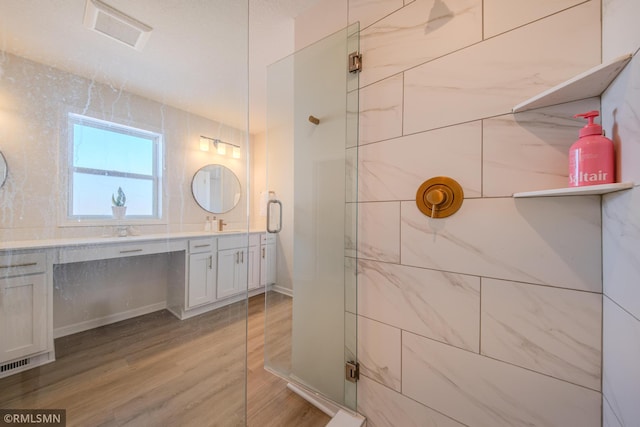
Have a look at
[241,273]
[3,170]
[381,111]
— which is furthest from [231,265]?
[381,111]

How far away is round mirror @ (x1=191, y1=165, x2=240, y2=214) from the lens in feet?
6.03

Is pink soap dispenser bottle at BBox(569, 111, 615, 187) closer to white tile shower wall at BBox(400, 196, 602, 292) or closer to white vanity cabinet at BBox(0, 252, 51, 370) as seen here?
white tile shower wall at BBox(400, 196, 602, 292)

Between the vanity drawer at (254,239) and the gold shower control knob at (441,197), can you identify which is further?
the vanity drawer at (254,239)

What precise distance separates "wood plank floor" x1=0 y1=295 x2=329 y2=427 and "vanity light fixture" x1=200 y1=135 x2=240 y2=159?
1.18 meters

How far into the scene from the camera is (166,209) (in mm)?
A: 1459

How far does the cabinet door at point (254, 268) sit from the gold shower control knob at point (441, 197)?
7.64 ft

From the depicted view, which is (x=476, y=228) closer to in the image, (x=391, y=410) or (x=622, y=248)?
(x=622, y=248)

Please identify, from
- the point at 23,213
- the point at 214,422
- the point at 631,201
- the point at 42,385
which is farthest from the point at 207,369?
the point at 631,201

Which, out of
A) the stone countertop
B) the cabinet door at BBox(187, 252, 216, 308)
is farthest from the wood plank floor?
the stone countertop

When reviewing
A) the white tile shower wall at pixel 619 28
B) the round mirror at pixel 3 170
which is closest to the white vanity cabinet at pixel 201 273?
the round mirror at pixel 3 170

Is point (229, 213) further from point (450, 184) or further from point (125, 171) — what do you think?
point (450, 184)

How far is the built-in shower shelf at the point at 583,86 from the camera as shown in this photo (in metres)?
0.52

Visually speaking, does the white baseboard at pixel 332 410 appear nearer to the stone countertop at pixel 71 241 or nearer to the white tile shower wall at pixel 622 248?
the white tile shower wall at pixel 622 248

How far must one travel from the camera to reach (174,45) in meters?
1.50
